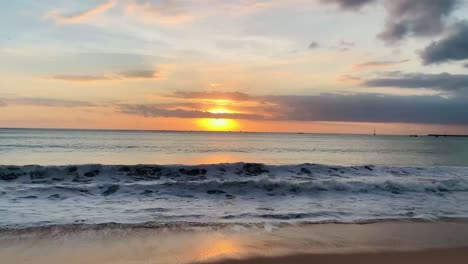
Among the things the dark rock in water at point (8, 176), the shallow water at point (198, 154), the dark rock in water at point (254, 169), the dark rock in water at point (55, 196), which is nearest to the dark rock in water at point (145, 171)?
the dark rock in water at point (254, 169)

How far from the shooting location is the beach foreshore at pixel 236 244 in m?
5.96

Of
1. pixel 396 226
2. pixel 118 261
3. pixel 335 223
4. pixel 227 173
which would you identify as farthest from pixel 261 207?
pixel 227 173

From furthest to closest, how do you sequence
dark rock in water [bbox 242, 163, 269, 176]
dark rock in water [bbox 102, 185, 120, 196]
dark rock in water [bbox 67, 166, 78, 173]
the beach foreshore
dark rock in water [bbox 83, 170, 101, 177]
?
dark rock in water [bbox 242, 163, 269, 176], dark rock in water [bbox 67, 166, 78, 173], dark rock in water [bbox 83, 170, 101, 177], dark rock in water [bbox 102, 185, 120, 196], the beach foreshore

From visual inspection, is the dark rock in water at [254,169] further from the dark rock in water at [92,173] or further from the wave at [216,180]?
the dark rock in water at [92,173]

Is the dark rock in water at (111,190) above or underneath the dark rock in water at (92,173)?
underneath

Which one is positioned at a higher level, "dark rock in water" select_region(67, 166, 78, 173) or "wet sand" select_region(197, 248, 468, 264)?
"dark rock in water" select_region(67, 166, 78, 173)

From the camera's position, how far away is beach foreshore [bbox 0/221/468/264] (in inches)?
235

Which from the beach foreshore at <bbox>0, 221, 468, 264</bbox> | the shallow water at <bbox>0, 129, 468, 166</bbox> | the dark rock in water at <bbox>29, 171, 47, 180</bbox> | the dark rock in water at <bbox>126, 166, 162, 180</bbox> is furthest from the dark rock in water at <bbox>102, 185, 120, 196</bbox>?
the shallow water at <bbox>0, 129, 468, 166</bbox>

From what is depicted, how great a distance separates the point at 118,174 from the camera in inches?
664

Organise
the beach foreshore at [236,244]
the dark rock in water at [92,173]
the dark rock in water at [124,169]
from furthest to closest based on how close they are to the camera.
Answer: the dark rock in water at [124,169] < the dark rock in water at [92,173] < the beach foreshore at [236,244]

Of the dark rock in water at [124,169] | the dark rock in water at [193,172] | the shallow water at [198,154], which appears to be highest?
the dark rock in water at [124,169]

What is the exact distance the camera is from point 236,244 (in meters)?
6.65

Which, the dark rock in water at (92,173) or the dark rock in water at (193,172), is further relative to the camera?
the dark rock in water at (193,172)

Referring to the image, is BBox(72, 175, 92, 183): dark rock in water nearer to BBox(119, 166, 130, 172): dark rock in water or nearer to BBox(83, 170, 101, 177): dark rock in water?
BBox(83, 170, 101, 177): dark rock in water
